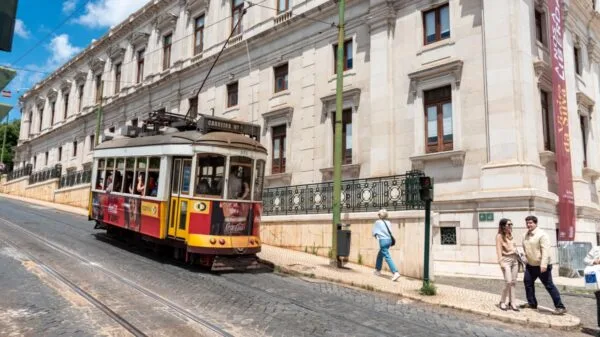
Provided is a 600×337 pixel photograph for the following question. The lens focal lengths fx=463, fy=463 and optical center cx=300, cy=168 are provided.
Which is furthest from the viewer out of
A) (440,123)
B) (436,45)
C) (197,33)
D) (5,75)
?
(197,33)

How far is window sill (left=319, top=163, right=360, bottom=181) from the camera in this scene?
717 inches

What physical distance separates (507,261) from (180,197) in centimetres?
747

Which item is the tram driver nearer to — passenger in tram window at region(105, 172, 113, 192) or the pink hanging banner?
passenger in tram window at region(105, 172, 113, 192)

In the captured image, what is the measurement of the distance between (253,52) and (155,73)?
36.8ft

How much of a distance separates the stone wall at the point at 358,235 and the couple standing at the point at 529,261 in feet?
9.87

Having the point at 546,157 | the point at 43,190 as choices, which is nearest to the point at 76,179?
the point at 43,190

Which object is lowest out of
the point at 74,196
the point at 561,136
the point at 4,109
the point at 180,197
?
the point at 180,197

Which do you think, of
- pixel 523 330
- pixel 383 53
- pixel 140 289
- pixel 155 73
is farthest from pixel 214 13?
pixel 523 330

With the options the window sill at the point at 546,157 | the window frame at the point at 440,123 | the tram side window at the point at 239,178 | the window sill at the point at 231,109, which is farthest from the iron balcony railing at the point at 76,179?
the window sill at the point at 546,157

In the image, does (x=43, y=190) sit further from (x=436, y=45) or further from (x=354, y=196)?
(x=436, y=45)

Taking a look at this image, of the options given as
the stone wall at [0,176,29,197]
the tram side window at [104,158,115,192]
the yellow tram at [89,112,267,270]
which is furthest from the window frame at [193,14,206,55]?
the stone wall at [0,176,29,197]

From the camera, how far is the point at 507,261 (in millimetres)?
9055

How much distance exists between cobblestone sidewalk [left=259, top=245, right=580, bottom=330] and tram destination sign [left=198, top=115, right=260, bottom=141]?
146 inches

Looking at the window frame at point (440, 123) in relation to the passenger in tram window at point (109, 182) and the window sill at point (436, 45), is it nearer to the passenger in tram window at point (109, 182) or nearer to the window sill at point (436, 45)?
the window sill at point (436, 45)
